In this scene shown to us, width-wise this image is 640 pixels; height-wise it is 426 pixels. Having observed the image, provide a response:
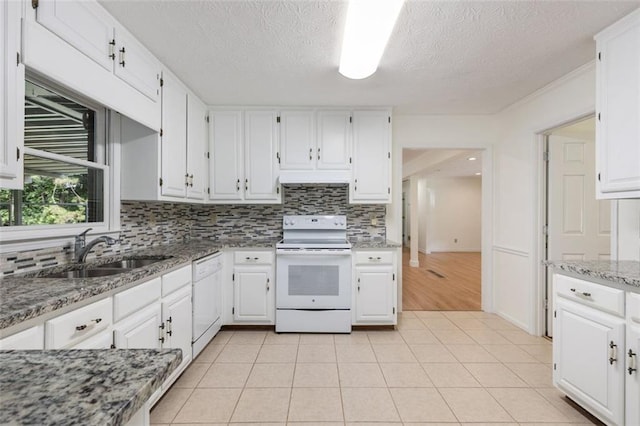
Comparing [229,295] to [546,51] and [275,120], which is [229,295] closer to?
[275,120]

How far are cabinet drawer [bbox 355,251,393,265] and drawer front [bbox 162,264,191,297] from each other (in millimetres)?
1547

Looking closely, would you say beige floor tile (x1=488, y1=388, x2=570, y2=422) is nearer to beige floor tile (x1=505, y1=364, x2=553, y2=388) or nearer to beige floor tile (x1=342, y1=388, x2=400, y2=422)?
beige floor tile (x1=505, y1=364, x2=553, y2=388)

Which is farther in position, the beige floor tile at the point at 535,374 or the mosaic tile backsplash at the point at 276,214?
the mosaic tile backsplash at the point at 276,214

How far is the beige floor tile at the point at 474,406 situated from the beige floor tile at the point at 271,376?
105 cm

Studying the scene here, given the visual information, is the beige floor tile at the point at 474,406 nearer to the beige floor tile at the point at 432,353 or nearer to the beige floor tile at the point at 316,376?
the beige floor tile at the point at 432,353

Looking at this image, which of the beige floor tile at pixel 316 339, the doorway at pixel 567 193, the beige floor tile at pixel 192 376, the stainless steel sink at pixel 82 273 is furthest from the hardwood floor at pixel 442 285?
the stainless steel sink at pixel 82 273

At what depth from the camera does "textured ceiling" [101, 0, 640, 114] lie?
5.55 feet

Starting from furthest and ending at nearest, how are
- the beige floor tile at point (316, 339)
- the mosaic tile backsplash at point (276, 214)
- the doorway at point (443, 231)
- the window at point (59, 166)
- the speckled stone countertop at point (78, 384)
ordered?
1. the doorway at point (443, 231)
2. the mosaic tile backsplash at point (276, 214)
3. the beige floor tile at point (316, 339)
4. the window at point (59, 166)
5. the speckled stone countertop at point (78, 384)

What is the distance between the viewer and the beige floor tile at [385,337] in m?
2.79

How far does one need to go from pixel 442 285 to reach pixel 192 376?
3972mm

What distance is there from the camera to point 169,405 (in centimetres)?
186

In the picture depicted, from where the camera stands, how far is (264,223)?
11.5 feet

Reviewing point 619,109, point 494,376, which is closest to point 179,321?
point 494,376

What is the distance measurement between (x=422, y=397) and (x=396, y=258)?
1340 mm
